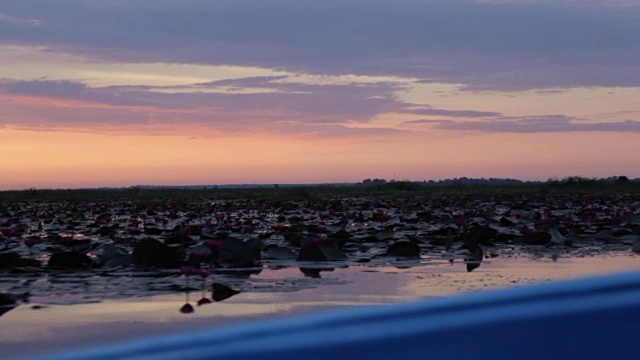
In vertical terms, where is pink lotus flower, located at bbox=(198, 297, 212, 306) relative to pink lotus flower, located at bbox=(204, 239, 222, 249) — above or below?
below

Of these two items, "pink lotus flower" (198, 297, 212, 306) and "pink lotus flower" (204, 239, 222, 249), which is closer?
"pink lotus flower" (198, 297, 212, 306)

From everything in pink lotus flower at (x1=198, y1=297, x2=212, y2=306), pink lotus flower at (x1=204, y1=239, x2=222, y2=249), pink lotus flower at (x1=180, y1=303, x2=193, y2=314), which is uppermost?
pink lotus flower at (x1=204, y1=239, x2=222, y2=249)

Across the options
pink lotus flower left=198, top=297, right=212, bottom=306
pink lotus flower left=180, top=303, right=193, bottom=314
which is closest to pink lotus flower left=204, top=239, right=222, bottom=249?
pink lotus flower left=198, top=297, right=212, bottom=306

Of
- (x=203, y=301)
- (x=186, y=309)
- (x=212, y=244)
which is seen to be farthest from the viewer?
(x=212, y=244)

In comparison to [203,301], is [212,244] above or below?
above

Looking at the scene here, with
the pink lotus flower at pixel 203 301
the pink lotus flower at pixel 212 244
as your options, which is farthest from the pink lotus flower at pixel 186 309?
the pink lotus flower at pixel 212 244

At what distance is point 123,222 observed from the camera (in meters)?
9.80

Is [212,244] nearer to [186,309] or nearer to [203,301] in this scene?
[203,301]

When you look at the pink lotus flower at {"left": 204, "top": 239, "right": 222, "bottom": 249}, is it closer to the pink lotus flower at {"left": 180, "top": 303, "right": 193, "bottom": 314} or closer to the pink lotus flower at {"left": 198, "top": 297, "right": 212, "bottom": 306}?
the pink lotus flower at {"left": 198, "top": 297, "right": 212, "bottom": 306}

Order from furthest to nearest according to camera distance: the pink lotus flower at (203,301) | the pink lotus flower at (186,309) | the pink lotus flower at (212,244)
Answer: the pink lotus flower at (212,244), the pink lotus flower at (203,301), the pink lotus flower at (186,309)

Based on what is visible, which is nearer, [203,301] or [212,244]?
[203,301]

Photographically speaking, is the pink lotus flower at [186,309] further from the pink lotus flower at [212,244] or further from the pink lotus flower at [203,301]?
the pink lotus flower at [212,244]

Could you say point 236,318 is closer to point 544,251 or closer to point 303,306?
point 303,306

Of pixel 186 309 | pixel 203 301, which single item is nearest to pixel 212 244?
pixel 203 301
